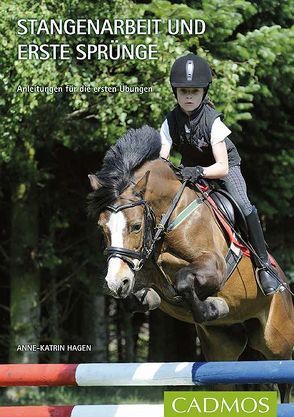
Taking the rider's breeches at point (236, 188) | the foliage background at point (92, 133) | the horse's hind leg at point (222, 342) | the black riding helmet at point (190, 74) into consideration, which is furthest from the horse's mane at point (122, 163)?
the foliage background at point (92, 133)

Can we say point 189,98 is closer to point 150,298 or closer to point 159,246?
point 159,246

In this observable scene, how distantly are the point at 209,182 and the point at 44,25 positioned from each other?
159 inches

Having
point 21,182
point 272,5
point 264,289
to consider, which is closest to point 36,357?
point 21,182

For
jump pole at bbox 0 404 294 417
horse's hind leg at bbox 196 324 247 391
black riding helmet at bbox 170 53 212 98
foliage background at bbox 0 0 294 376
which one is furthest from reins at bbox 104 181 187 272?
foliage background at bbox 0 0 294 376

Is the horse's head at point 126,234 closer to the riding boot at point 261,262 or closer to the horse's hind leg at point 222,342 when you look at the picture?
the riding boot at point 261,262

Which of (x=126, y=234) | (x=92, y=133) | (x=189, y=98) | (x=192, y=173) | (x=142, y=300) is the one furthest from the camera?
(x=92, y=133)

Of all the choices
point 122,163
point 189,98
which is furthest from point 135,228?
point 189,98

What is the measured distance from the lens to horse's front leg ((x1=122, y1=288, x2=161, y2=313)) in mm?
5305

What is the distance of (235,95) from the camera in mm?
9219

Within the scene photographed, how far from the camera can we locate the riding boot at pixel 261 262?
5.74 m

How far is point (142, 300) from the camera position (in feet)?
17.4

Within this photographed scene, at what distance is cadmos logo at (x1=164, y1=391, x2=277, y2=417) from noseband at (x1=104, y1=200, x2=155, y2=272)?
752 millimetres

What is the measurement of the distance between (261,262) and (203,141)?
0.87 m

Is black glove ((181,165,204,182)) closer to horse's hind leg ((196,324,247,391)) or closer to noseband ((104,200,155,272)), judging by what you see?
noseband ((104,200,155,272))
